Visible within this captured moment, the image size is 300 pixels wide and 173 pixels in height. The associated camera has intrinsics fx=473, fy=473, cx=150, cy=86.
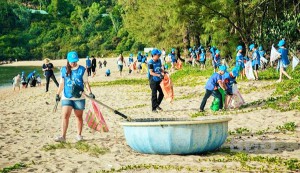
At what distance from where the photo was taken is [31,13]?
141 meters

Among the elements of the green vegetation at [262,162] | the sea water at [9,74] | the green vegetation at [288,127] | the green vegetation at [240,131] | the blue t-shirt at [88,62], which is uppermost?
the blue t-shirt at [88,62]

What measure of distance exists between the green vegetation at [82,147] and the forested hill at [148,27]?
19393 mm

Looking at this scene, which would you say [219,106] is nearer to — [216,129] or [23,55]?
[216,129]

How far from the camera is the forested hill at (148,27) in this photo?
28.7m

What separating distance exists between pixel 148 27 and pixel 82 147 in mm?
39020

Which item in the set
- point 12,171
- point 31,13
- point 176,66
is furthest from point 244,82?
point 31,13

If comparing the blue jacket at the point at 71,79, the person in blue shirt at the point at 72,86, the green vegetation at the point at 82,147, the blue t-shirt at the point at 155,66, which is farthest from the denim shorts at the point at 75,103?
the blue t-shirt at the point at 155,66

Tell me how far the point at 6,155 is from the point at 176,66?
3260cm

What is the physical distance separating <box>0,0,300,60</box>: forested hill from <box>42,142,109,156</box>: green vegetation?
19.4 metres

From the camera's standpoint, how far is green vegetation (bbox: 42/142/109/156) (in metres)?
9.28

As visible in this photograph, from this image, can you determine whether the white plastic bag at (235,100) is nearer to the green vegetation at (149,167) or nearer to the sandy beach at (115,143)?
the sandy beach at (115,143)

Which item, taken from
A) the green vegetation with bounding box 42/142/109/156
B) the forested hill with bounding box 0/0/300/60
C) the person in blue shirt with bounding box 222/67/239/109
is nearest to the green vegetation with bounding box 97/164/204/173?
the green vegetation with bounding box 42/142/109/156

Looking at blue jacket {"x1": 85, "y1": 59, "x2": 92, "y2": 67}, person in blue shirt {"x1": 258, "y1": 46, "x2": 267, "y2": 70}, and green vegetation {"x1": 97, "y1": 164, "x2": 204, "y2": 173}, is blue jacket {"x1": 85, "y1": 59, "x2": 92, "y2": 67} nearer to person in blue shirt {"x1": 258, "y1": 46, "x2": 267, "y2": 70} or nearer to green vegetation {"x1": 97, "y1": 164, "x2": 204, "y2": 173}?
person in blue shirt {"x1": 258, "y1": 46, "x2": 267, "y2": 70}

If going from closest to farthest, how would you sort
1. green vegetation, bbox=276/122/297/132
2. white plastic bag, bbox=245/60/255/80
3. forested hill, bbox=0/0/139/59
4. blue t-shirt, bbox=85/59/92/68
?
green vegetation, bbox=276/122/297/132
white plastic bag, bbox=245/60/255/80
blue t-shirt, bbox=85/59/92/68
forested hill, bbox=0/0/139/59
